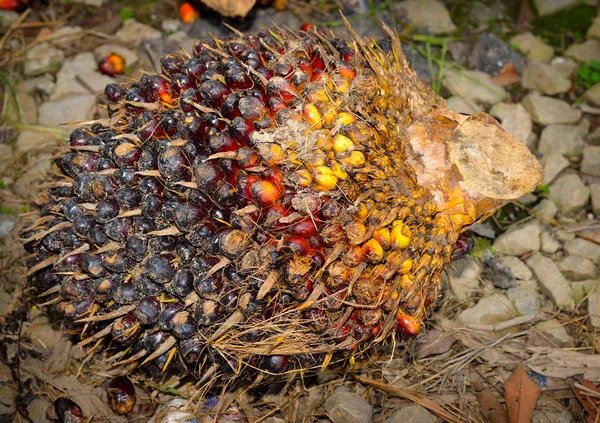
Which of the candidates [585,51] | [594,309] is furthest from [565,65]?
[594,309]

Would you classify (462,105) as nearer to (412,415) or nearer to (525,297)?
(525,297)

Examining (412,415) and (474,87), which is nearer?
(412,415)

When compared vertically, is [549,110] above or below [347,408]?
above

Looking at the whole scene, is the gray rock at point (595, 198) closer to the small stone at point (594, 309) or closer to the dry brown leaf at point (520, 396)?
the small stone at point (594, 309)

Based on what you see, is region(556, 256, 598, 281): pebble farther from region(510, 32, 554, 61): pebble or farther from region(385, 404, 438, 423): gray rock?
region(510, 32, 554, 61): pebble

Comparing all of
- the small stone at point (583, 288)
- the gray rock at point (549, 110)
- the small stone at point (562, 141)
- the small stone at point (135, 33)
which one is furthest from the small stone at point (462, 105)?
the small stone at point (135, 33)
